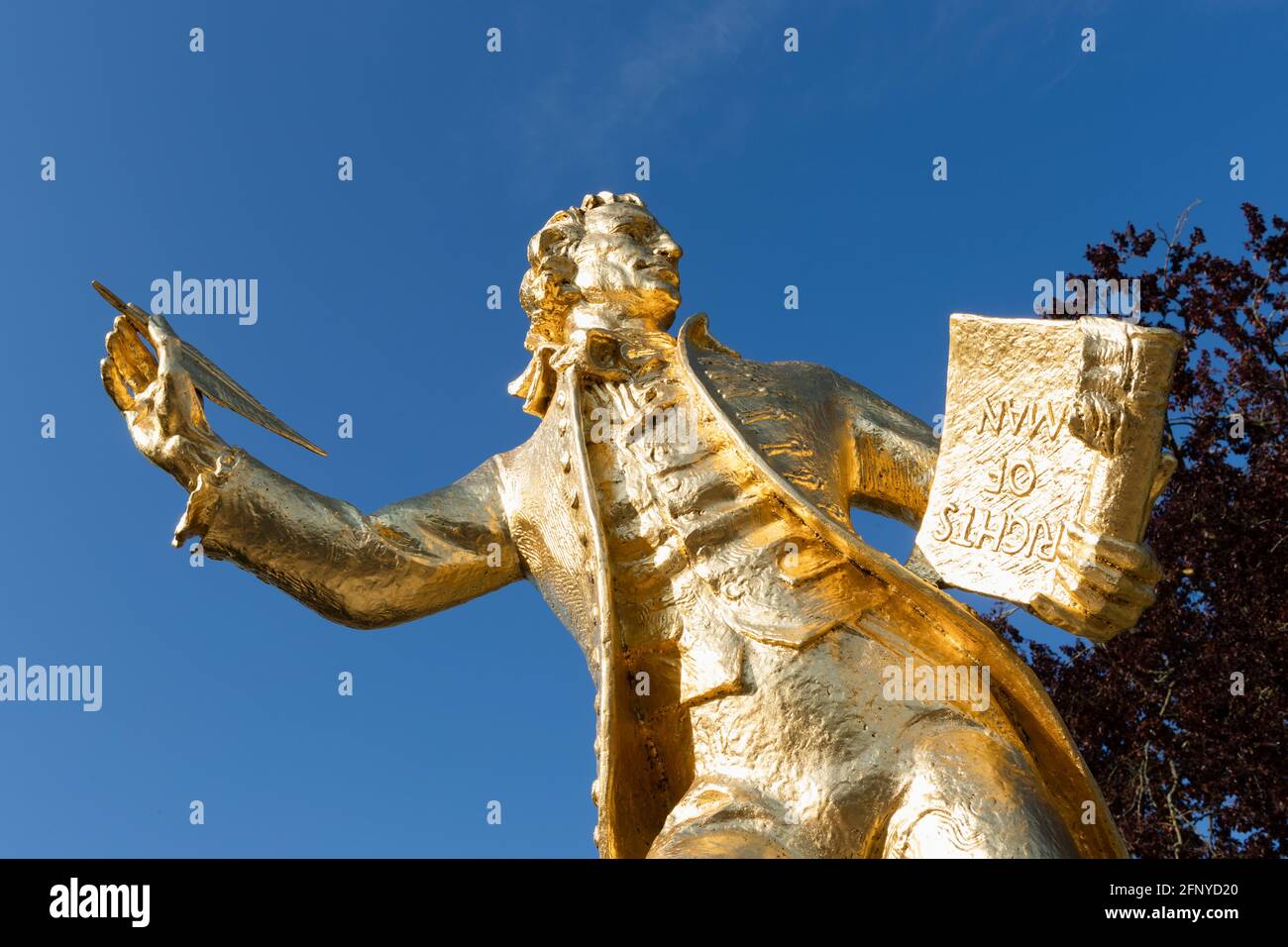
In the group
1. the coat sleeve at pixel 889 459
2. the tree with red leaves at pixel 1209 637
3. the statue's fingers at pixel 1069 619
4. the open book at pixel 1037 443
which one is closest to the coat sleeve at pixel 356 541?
the coat sleeve at pixel 889 459

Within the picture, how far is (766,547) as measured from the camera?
16.5 feet

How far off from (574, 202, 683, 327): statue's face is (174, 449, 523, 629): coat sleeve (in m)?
0.67

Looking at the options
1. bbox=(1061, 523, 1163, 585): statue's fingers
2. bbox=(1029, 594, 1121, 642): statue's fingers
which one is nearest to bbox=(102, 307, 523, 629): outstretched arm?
bbox=(1029, 594, 1121, 642): statue's fingers

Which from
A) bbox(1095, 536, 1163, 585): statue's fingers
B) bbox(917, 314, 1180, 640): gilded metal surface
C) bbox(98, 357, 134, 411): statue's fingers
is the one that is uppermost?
bbox(98, 357, 134, 411): statue's fingers

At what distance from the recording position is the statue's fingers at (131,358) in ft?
17.9

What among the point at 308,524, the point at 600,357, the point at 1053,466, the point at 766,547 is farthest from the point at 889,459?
the point at 308,524

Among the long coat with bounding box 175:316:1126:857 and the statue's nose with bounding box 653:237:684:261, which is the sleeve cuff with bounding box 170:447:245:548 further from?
the statue's nose with bounding box 653:237:684:261

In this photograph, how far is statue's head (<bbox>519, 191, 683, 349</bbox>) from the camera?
5773 mm

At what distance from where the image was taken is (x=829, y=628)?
489cm

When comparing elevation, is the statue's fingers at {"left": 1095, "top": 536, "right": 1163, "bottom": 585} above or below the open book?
below

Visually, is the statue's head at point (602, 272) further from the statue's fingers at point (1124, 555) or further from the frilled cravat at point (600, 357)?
the statue's fingers at point (1124, 555)

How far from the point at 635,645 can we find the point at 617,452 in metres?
0.61

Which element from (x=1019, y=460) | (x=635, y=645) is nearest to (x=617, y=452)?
(x=635, y=645)
